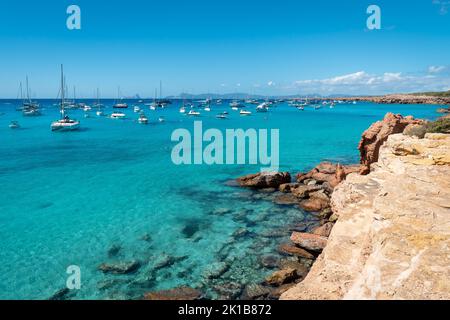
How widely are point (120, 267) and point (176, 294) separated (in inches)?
153

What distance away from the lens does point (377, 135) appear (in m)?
27.9

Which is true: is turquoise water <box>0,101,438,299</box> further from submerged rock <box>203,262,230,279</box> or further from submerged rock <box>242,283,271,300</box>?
submerged rock <box>242,283,271,300</box>

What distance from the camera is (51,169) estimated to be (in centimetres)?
3681

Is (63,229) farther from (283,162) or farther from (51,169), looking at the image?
(283,162)

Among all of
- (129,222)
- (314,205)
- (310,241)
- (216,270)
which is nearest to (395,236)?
(310,241)

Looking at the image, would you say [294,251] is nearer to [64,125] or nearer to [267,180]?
[267,180]

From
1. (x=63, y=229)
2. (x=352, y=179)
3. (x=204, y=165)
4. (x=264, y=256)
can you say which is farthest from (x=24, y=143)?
(x=352, y=179)

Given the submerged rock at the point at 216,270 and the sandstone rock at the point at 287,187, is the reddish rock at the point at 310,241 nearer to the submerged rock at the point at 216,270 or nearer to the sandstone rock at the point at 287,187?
the submerged rock at the point at 216,270

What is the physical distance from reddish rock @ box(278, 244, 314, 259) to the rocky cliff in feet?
9.76

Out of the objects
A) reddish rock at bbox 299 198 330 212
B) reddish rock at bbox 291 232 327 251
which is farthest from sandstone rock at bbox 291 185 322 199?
reddish rock at bbox 291 232 327 251

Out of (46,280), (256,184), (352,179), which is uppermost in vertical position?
(352,179)

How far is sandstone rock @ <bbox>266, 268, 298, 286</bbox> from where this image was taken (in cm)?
1455
